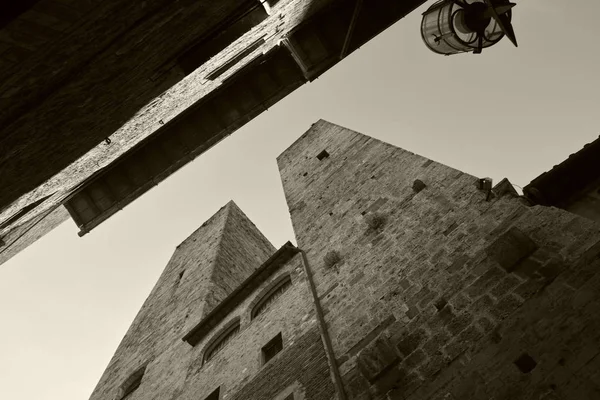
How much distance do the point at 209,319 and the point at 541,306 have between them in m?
7.54

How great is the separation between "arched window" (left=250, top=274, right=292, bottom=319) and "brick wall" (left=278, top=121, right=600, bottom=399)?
2.79ft

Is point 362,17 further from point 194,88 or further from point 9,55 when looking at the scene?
point 9,55

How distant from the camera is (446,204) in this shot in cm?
758

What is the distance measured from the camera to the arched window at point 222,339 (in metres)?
10.1

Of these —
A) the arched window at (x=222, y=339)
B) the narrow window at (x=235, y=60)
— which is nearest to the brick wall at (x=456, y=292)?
the arched window at (x=222, y=339)

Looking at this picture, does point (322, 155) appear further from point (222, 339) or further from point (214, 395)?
point (214, 395)

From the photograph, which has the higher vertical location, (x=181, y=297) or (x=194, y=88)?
(x=194, y=88)

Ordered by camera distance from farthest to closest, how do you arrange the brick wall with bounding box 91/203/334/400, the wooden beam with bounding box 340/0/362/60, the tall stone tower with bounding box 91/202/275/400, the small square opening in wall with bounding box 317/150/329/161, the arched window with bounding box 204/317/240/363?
the small square opening in wall with bounding box 317/150/329/161
the tall stone tower with bounding box 91/202/275/400
the arched window with bounding box 204/317/240/363
the brick wall with bounding box 91/203/334/400
the wooden beam with bounding box 340/0/362/60

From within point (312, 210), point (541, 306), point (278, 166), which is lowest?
point (541, 306)

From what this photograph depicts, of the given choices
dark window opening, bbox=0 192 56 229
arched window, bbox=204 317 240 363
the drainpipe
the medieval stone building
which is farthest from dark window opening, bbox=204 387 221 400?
dark window opening, bbox=0 192 56 229

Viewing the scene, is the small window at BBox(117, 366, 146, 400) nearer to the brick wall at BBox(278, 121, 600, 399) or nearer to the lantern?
the brick wall at BBox(278, 121, 600, 399)

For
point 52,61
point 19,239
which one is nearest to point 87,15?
point 52,61

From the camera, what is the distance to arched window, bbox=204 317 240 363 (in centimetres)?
1009

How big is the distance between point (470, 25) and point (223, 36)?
96.7 inches
